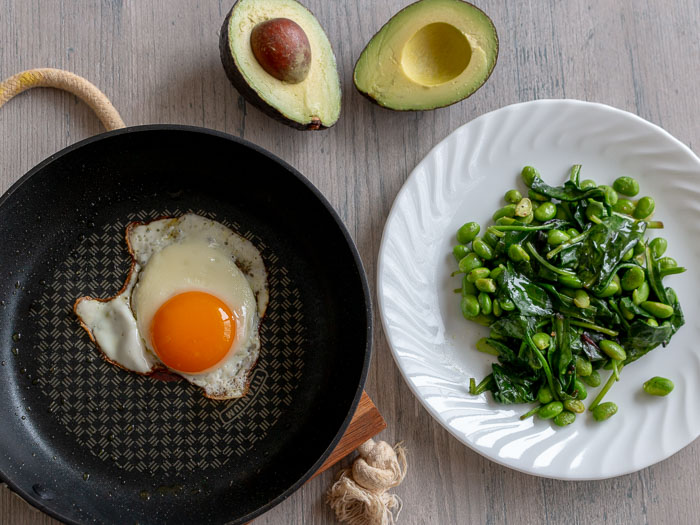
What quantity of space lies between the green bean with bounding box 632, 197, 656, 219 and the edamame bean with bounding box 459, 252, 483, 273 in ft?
1.37

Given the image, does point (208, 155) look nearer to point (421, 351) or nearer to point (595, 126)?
point (421, 351)

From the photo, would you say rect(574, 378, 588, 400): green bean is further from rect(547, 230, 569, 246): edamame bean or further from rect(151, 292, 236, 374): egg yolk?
rect(151, 292, 236, 374): egg yolk

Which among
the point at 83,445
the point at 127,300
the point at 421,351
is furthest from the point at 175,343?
the point at 421,351

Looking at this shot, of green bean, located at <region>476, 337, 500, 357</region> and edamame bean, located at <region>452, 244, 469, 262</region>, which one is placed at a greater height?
edamame bean, located at <region>452, 244, 469, 262</region>

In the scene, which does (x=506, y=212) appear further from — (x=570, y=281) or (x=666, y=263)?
(x=666, y=263)

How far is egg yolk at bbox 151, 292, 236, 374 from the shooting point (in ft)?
4.48

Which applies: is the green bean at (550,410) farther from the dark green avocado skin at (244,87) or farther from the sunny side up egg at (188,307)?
the dark green avocado skin at (244,87)

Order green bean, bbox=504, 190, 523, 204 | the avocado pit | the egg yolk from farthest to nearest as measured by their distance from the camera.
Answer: green bean, bbox=504, 190, 523, 204, the egg yolk, the avocado pit

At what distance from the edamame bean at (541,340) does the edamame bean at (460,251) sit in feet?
0.81

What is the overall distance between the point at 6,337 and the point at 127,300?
0.28 metres

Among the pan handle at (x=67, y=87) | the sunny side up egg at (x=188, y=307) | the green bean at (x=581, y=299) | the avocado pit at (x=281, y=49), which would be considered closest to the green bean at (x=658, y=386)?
the green bean at (x=581, y=299)

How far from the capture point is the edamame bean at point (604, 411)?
1.44m

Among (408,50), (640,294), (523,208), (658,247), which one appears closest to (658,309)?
(640,294)

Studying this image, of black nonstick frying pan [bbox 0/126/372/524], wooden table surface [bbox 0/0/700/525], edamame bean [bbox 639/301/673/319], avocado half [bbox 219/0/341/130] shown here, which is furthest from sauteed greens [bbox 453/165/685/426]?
avocado half [bbox 219/0/341/130]
